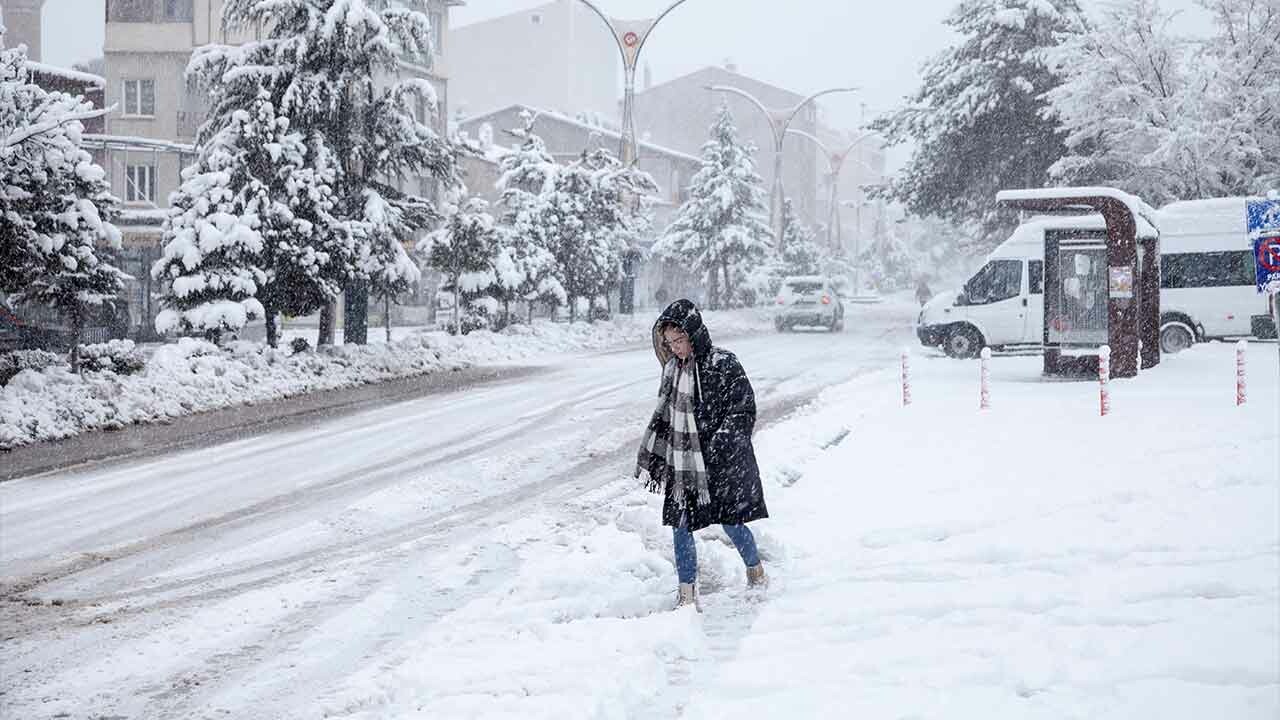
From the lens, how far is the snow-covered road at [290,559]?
5.76 m

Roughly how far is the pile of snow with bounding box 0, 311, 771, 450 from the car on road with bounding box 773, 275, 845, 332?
12.0 meters

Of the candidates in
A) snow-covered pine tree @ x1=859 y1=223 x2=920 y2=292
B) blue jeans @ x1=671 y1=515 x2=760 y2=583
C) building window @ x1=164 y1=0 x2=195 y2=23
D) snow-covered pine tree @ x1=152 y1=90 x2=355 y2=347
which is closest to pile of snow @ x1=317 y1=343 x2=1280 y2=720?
blue jeans @ x1=671 y1=515 x2=760 y2=583

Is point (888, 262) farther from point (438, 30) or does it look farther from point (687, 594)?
point (687, 594)

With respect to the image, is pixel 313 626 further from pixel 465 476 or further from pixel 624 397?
pixel 624 397

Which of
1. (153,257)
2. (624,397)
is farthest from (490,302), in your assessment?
(624,397)

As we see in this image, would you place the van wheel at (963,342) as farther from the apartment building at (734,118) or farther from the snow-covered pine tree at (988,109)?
the apartment building at (734,118)

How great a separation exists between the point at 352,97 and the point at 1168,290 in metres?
17.6

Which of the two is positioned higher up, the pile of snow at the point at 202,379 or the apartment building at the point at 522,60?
the apartment building at the point at 522,60

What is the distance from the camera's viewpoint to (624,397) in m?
18.8

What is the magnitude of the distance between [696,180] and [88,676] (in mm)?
52649

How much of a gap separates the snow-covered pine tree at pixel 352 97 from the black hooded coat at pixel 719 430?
16485 millimetres

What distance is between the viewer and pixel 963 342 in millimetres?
26344

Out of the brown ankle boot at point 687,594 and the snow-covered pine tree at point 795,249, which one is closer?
the brown ankle boot at point 687,594

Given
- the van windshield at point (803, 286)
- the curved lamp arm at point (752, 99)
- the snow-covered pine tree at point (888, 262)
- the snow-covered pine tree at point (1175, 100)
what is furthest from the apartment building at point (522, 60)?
the snow-covered pine tree at point (1175, 100)
